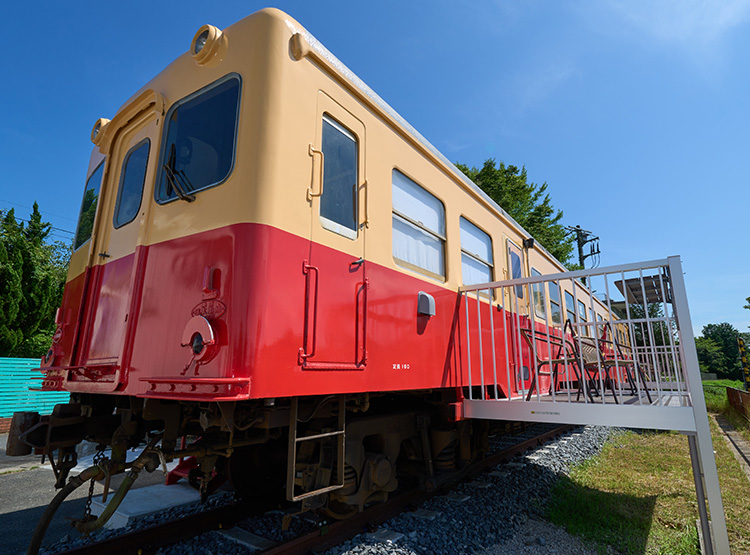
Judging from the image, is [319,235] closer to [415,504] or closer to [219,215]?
[219,215]

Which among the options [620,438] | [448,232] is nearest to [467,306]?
[448,232]

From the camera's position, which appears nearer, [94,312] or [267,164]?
[267,164]

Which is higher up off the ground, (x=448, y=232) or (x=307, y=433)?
(x=448, y=232)

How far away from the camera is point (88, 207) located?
14.4ft

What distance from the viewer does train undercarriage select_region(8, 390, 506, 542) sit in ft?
9.22

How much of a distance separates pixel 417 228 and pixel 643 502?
398 centimetres

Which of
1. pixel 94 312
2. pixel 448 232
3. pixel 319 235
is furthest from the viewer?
pixel 448 232

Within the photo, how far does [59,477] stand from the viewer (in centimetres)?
326

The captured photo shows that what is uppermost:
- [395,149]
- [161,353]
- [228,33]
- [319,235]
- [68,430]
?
[228,33]

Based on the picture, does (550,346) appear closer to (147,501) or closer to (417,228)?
(417,228)

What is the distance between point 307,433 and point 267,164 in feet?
6.00

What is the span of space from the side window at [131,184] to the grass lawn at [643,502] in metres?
4.71

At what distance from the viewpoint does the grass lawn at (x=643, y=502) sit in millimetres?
3949

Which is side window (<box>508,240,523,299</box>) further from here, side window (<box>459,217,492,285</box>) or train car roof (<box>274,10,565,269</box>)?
train car roof (<box>274,10,565,269</box>)
